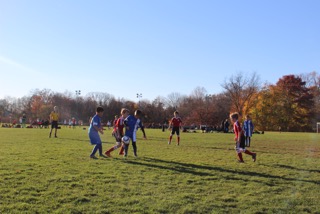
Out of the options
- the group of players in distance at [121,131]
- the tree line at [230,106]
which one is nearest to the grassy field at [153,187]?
the group of players in distance at [121,131]

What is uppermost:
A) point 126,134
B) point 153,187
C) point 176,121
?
point 176,121

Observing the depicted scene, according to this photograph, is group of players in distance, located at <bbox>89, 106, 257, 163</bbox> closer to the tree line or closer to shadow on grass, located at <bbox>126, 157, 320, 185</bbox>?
shadow on grass, located at <bbox>126, 157, 320, 185</bbox>

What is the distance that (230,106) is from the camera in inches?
3492

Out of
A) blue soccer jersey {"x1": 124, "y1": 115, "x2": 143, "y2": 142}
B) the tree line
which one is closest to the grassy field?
blue soccer jersey {"x1": 124, "y1": 115, "x2": 143, "y2": 142}

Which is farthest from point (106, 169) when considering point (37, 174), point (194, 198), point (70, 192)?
point (194, 198)

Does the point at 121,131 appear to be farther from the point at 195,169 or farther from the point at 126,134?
the point at 195,169

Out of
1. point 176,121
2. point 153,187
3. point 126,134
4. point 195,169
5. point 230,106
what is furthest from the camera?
point 230,106

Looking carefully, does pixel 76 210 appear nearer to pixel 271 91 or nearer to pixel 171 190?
pixel 171 190

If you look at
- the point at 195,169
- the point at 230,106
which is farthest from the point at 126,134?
the point at 230,106

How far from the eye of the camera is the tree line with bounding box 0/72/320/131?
68.7 meters

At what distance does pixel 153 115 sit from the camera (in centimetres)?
10194

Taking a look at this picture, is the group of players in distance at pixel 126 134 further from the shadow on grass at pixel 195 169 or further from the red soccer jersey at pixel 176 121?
the red soccer jersey at pixel 176 121

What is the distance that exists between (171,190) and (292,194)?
7.95ft

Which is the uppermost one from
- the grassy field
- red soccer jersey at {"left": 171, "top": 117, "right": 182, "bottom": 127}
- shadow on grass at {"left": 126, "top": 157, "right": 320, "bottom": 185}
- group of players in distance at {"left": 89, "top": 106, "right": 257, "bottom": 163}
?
red soccer jersey at {"left": 171, "top": 117, "right": 182, "bottom": 127}
